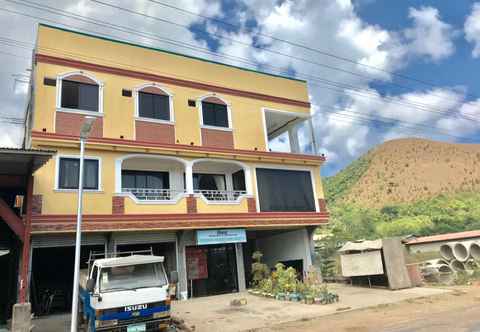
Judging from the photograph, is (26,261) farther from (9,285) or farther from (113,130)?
(113,130)

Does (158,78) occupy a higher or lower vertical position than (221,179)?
higher

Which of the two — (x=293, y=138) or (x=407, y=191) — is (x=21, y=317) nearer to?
(x=293, y=138)

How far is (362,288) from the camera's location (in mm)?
18422

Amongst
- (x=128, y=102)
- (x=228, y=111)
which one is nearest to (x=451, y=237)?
(x=228, y=111)

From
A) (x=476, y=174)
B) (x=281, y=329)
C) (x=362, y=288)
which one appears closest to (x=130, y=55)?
(x=281, y=329)

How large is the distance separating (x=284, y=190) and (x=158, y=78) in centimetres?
852

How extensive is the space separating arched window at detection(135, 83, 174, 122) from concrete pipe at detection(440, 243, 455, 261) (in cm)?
1624

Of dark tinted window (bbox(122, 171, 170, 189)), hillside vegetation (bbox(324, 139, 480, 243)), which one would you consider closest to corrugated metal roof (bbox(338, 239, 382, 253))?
dark tinted window (bbox(122, 171, 170, 189))

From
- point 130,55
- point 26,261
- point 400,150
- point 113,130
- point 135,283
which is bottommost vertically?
point 135,283

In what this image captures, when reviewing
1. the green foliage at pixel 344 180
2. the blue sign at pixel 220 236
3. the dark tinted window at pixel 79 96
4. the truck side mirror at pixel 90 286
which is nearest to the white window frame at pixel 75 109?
the dark tinted window at pixel 79 96

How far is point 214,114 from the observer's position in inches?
778

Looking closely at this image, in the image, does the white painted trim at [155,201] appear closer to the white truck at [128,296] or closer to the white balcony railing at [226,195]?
the white balcony railing at [226,195]

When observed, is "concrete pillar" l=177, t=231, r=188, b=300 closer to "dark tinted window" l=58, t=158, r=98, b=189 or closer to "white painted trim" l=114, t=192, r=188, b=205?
"white painted trim" l=114, t=192, r=188, b=205

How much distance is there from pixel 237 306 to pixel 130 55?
12.3 metres
